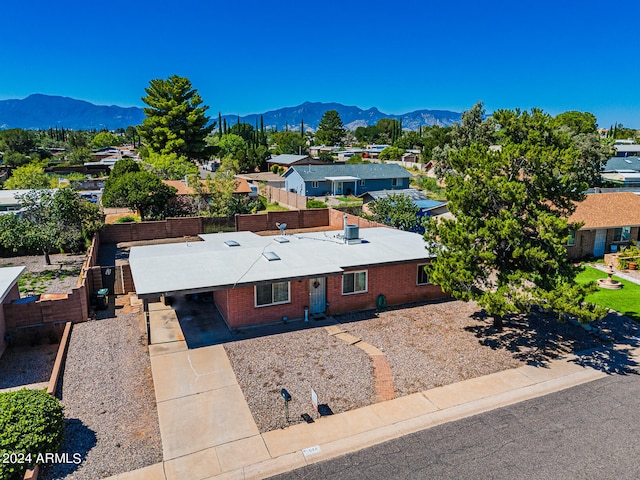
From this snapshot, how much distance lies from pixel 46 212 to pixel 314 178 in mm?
34280

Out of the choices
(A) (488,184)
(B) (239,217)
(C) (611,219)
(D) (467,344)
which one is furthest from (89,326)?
(C) (611,219)

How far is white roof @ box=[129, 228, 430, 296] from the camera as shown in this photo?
1633 cm

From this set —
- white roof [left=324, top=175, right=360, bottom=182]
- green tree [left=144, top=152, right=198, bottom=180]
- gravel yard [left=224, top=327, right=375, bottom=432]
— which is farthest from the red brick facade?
green tree [left=144, top=152, right=198, bottom=180]

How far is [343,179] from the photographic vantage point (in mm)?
55656

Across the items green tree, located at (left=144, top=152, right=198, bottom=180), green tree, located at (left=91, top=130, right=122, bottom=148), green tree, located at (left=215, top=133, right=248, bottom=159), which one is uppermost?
green tree, located at (left=91, top=130, right=122, bottom=148)

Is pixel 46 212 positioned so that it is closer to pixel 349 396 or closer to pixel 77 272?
pixel 77 272

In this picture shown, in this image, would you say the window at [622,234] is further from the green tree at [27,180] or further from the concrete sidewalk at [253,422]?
the green tree at [27,180]

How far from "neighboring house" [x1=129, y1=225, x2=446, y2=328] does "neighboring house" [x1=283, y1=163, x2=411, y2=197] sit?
3456cm

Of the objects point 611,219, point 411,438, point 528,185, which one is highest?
point 528,185

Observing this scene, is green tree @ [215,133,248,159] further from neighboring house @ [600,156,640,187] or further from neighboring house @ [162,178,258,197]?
neighboring house @ [600,156,640,187]

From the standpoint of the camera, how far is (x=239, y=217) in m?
36.8

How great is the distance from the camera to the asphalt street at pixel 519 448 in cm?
982

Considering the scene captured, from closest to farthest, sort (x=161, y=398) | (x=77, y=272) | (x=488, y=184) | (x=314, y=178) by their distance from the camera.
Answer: (x=161, y=398), (x=488, y=184), (x=77, y=272), (x=314, y=178)

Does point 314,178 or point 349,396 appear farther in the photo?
point 314,178
